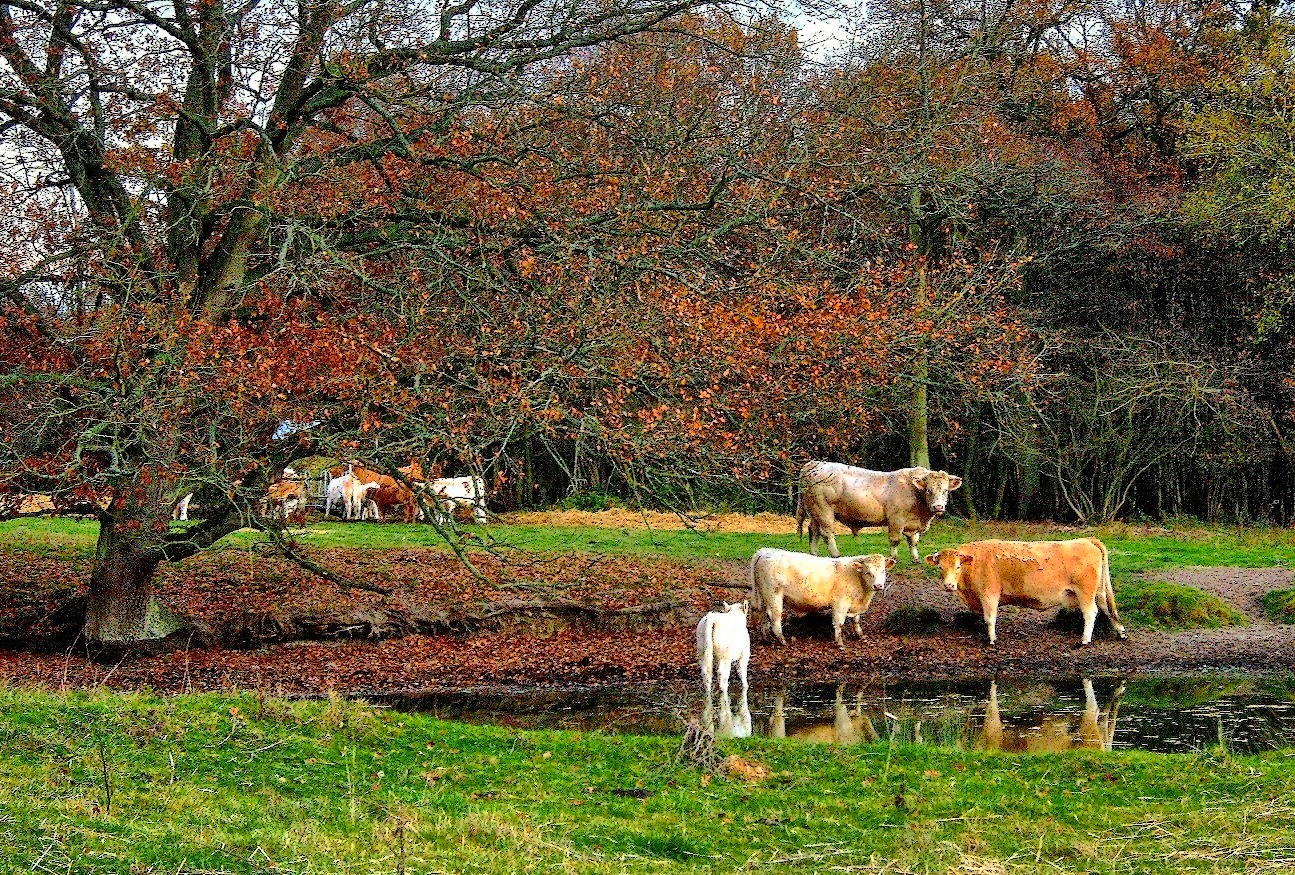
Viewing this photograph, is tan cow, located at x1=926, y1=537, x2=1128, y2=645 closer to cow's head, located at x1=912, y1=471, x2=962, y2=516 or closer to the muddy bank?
the muddy bank

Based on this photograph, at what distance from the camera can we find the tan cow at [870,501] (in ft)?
73.7

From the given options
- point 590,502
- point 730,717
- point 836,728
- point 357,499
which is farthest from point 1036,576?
point 357,499

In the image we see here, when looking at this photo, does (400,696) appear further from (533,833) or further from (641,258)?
(533,833)

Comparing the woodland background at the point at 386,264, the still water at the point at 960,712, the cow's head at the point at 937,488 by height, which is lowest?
the still water at the point at 960,712

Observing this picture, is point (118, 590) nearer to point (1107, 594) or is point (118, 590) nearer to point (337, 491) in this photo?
point (1107, 594)

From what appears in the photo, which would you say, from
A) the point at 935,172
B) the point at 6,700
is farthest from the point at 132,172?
the point at 935,172

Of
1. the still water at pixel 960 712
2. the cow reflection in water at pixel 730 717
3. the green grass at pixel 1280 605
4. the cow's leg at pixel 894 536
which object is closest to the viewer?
the still water at pixel 960 712

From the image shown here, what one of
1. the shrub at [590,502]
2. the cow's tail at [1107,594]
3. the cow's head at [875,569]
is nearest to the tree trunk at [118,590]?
the cow's head at [875,569]

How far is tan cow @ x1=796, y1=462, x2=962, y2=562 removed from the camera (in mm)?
Answer: 22453

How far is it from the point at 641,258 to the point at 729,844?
29.1ft

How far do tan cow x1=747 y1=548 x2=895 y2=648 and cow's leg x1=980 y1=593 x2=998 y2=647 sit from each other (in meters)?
1.41

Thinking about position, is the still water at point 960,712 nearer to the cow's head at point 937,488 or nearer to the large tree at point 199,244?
the large tree at point 199,244

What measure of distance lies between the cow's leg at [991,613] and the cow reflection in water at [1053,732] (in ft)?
12.3

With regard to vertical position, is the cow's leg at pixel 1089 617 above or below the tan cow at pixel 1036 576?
below
